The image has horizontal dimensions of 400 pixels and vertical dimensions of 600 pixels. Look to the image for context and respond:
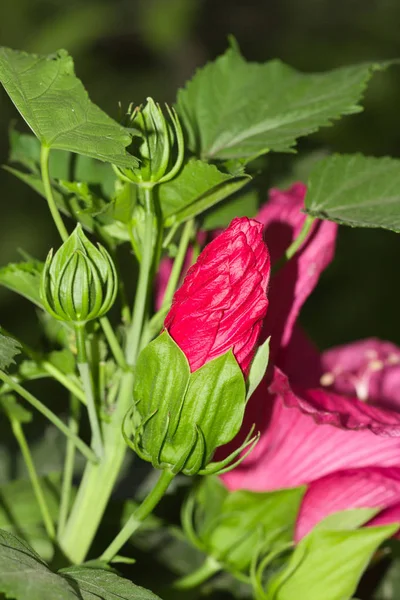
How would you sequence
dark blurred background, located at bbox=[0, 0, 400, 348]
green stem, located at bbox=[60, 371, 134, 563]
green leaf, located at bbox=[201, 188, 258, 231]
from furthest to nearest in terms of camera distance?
dark blurred background, located at bbox=[0, 0, 400, 348], green leaf, located at bbox=[201, 188, 258, 231], green stem, located at bbox=[60, 371, 134, 563]

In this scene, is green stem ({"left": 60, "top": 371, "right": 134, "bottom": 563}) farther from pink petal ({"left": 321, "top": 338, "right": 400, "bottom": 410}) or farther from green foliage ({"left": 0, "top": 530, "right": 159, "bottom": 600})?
pink petal ({"left": 321, "top": 338, "right": 400, "bottom": 410})

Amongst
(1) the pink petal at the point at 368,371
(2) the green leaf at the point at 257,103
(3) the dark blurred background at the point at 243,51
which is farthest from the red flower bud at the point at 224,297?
(3) the dark blurred background at the point at 243,51

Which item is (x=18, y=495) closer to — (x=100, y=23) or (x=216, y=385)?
(x=216, y=385)

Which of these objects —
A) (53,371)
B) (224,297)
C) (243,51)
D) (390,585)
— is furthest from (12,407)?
(243,51)

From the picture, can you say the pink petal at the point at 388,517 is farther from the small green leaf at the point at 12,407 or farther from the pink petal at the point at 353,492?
the small green leaf at the point at 12,407

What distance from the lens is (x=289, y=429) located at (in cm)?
45

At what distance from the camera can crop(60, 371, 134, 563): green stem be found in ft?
1.31

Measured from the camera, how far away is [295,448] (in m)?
0.45

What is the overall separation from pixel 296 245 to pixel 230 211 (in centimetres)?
11

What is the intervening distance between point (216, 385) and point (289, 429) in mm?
116

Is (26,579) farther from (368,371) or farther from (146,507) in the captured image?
(368,371)

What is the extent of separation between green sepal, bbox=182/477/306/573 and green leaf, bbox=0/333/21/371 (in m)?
0.17

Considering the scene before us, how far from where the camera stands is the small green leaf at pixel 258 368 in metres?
0.36

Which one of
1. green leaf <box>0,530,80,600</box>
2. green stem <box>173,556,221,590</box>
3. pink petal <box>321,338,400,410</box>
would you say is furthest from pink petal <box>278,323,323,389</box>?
green leaf <box>0,530,80,600</box>
